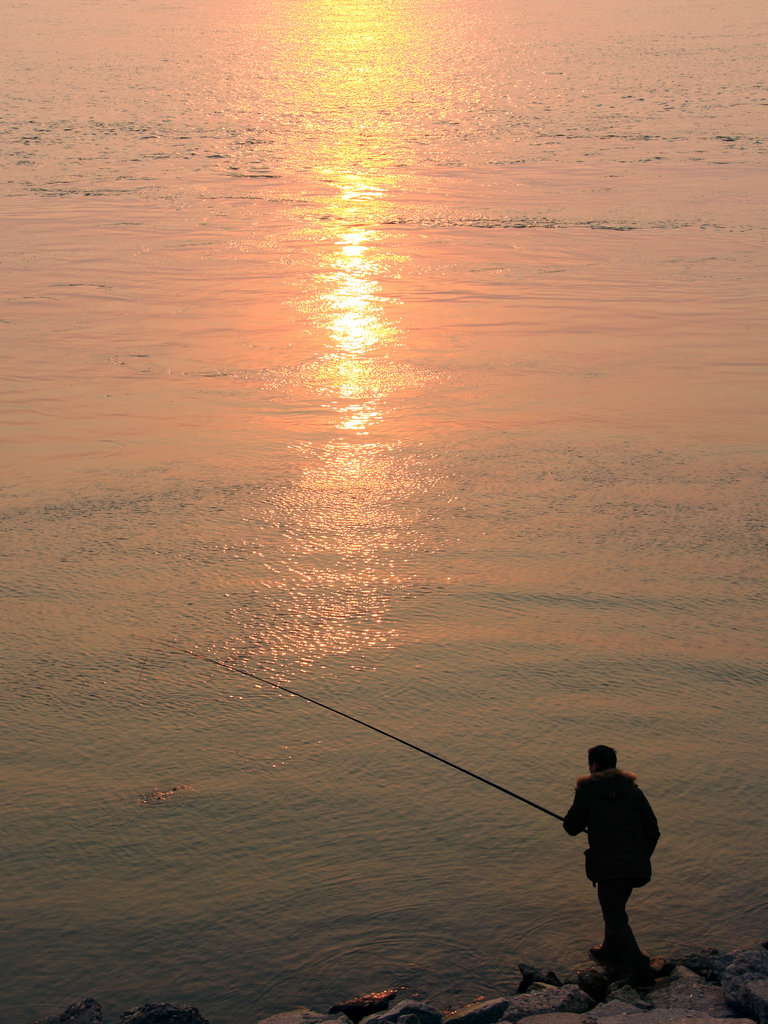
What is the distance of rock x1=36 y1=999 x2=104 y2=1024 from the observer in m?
3.61

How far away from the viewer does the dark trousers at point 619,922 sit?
3.89 meters

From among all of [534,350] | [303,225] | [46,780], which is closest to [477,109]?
[303,225]

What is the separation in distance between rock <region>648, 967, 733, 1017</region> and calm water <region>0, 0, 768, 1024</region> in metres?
0.27

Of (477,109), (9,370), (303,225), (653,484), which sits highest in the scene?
(477,109)

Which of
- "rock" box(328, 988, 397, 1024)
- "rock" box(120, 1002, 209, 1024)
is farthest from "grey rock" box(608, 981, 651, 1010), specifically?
"rock" box(120, 1002, 209, 1024)

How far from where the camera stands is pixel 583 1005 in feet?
12.1

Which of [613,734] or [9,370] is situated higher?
[9,370]

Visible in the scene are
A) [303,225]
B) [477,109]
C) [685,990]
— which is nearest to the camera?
[685,990]

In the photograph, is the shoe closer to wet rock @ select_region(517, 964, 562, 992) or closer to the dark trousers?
the dark trousers

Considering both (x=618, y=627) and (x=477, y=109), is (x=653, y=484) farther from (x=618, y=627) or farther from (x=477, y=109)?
(x=477, y=109)

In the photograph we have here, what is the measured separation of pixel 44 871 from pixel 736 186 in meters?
17.6

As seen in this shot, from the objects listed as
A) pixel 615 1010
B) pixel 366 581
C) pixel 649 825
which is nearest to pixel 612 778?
pixel 649 825

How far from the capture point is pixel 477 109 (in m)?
27.0

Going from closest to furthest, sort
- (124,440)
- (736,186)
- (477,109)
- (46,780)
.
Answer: (46,780), (124,440), (736,186), (477,109)
